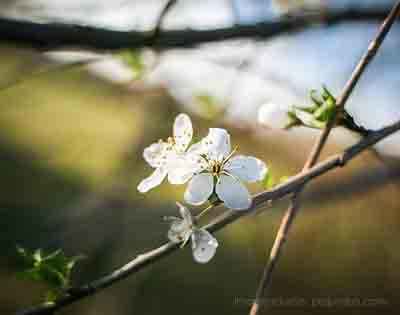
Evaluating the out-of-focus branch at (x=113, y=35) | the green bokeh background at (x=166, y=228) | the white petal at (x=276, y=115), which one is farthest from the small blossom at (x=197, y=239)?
the green bokeh background at (x=166, y=228)

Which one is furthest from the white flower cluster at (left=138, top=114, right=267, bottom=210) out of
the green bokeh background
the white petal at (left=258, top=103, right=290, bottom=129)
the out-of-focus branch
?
the green bokeh background

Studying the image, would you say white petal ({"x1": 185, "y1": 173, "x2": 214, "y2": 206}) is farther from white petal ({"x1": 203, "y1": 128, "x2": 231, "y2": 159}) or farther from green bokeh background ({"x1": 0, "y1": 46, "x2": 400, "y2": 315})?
green bokeh background ({"x1": 0, "y1": 46, "x2": 400, "y2": 315})

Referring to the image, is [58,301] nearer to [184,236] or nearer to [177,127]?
[184,236]

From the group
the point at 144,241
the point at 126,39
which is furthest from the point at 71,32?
the point at 144,241

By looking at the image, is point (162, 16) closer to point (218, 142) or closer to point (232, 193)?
point (218, 142)

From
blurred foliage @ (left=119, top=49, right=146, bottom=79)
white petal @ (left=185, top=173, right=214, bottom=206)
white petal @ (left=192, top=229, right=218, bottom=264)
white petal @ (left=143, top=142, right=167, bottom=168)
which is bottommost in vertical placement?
white petal @ (left=192, top=229, right=218, bottom=264)
